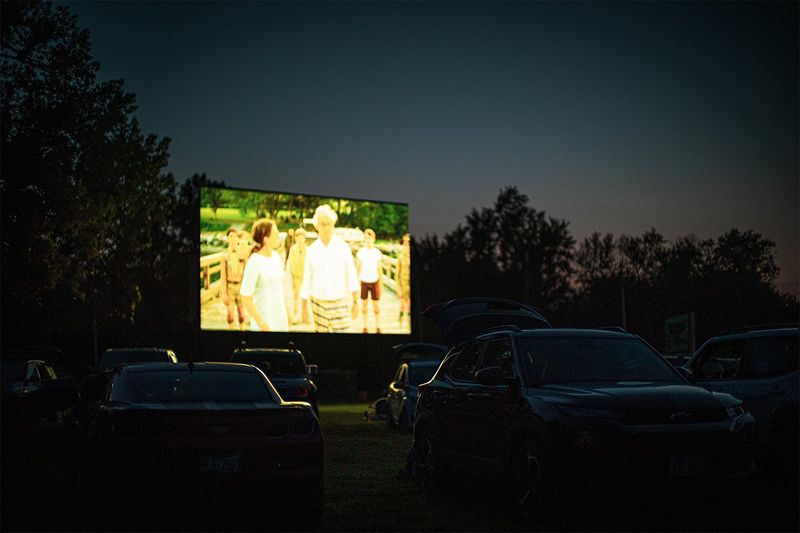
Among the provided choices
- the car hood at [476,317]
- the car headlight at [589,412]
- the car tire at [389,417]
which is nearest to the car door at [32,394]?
the car tire at [389,417]

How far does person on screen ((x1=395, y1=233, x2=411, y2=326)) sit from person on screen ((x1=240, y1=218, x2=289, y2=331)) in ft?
18.5

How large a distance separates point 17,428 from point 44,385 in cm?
127

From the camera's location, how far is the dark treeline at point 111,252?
2648cm

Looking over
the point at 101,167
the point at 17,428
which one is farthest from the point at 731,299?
the point at 17,428

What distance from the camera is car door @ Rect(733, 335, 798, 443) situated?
10.8m

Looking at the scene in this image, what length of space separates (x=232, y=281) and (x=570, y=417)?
3027cm

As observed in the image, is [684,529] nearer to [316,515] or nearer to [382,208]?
[316,515]

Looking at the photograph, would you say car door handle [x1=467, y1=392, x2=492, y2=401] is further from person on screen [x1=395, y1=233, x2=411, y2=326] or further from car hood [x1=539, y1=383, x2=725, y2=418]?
person on screen [x1=395, y1=233, x2=411, y2=326]

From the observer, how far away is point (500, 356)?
420 inches

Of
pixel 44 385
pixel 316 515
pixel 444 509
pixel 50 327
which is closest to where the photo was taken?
pixel 316 515

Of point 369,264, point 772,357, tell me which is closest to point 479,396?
point 772,357

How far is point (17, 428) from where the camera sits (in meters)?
24.2

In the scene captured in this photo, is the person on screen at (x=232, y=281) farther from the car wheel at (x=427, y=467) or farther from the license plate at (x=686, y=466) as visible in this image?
the license plate at (x=686, y=466)

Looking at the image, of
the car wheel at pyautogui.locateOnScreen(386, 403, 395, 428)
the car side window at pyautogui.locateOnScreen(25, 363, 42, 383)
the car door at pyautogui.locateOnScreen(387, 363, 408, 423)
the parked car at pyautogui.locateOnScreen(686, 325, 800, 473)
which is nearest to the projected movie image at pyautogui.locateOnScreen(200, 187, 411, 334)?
the car side window at pyautogui.locateOnScreen(25, 363, 42, 383)
